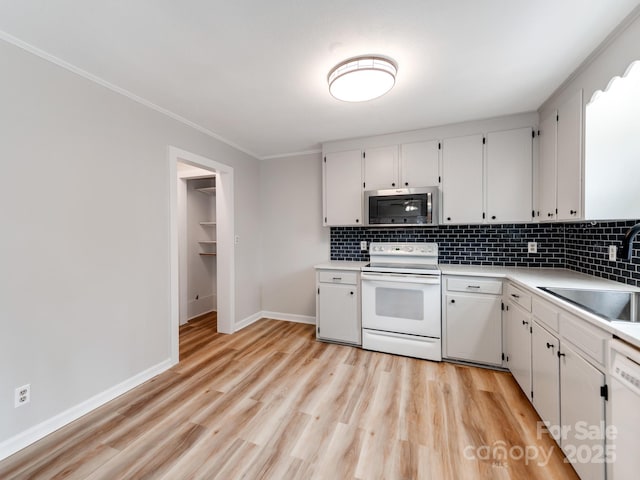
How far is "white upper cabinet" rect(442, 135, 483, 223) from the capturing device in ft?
8.89

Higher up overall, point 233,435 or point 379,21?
point 379,21

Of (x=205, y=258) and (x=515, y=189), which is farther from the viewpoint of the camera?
(x=205, y=258)

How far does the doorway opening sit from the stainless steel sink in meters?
3.06

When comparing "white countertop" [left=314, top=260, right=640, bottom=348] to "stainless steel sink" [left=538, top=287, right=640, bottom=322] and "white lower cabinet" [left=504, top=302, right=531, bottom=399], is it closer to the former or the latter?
"stainless steel sink" [left=538, top=287, right=640, bottom=322]

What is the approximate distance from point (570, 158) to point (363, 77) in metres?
1.68

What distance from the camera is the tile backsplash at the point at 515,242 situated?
2002mm

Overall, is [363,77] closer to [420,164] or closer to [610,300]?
[420,164]

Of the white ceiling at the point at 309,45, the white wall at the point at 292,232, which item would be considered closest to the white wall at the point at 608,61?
the white ceiling at the point at 309,45

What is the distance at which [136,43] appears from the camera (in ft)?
5.16

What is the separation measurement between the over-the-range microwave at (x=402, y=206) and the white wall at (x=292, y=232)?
2.73 feet

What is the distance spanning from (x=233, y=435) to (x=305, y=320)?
210 centimetres

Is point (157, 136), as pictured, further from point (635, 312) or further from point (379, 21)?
point (635, 312)

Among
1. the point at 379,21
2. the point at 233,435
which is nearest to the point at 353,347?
the point at 233,435

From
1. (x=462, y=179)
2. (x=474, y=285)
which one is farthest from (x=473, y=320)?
(x=462, y=179)
